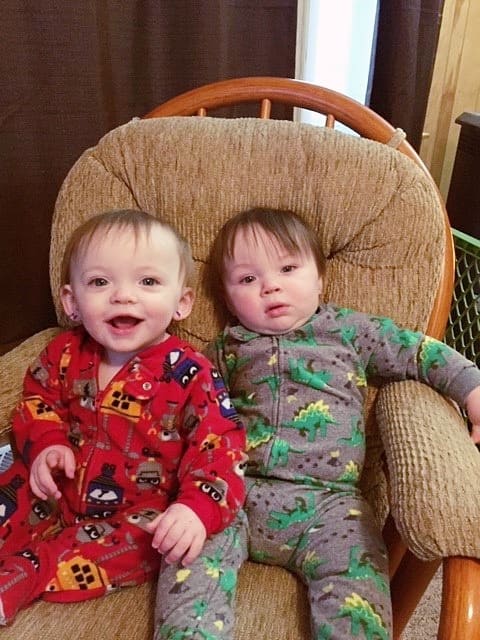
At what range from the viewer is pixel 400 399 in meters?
1.02

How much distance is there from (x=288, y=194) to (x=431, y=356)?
1.19 feet

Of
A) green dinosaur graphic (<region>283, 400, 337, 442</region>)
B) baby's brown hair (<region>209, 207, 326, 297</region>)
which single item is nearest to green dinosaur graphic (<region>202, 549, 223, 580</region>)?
green dinosaur graphic (<region>283, 400, 337, 442</region>)

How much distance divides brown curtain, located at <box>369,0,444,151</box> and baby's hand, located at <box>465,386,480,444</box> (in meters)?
1.13

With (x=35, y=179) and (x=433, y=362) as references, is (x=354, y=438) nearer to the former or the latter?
(x=433, y=362)

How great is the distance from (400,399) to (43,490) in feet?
1.82

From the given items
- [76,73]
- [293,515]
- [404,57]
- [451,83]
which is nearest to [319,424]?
[293,515]

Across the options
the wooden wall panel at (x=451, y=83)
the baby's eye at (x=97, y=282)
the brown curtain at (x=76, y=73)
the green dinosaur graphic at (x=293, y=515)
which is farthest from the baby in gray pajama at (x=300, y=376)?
the wooden wall panel at (x=451, y=83)

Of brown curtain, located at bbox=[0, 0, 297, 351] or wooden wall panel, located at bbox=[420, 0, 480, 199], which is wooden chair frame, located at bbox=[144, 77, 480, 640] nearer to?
brown curtain, located at bbox=[0, 0, 297, 351]

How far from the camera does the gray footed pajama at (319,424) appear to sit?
0.94 m

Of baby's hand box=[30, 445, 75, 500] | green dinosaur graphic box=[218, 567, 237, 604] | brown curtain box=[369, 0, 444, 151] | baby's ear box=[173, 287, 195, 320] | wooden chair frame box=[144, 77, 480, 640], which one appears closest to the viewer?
wooden chair frame box=[144, 77, 480, 640]

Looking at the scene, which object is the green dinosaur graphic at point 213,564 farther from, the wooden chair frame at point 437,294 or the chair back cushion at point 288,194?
the chair back cushion at point 288,194

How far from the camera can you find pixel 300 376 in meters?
1.07

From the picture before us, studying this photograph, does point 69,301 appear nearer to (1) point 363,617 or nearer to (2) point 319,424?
(2) point 319,424

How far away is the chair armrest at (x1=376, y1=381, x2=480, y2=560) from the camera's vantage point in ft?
2.57
